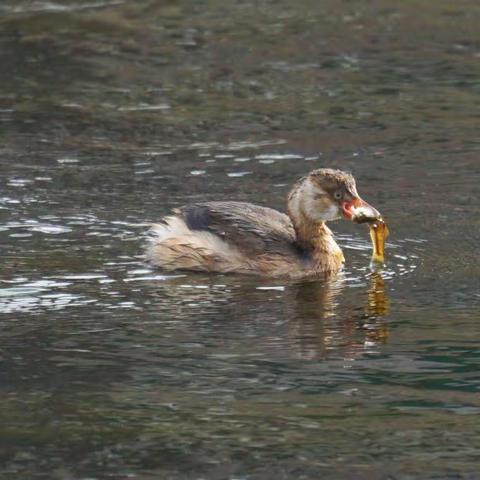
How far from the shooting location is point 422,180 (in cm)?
1500

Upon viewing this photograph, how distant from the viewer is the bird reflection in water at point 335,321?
10.4 metres

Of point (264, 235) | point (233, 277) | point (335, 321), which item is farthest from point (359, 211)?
point (335, 321)

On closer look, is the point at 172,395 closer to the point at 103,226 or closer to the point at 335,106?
the point at 103,226

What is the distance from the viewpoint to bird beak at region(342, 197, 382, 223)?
12.5 m

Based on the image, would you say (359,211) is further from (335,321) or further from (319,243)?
(335,321)

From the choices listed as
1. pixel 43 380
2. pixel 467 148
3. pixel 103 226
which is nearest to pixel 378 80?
pixel 467 148

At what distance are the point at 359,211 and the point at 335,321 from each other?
1.71 m

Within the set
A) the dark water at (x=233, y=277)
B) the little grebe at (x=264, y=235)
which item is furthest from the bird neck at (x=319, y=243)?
the dark water at (x=233, y=277)

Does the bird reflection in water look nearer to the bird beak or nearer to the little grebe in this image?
the little grebe

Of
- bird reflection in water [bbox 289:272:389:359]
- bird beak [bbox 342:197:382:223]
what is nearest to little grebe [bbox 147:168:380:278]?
bird beak [bbox 342:197:382:223]

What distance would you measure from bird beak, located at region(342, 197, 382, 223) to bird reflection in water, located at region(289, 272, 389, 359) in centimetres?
41

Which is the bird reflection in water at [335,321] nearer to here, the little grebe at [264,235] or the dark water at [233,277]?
the dark water at [233,277]

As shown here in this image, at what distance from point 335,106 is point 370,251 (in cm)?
525

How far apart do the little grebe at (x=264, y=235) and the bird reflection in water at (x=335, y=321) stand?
0.91ft
